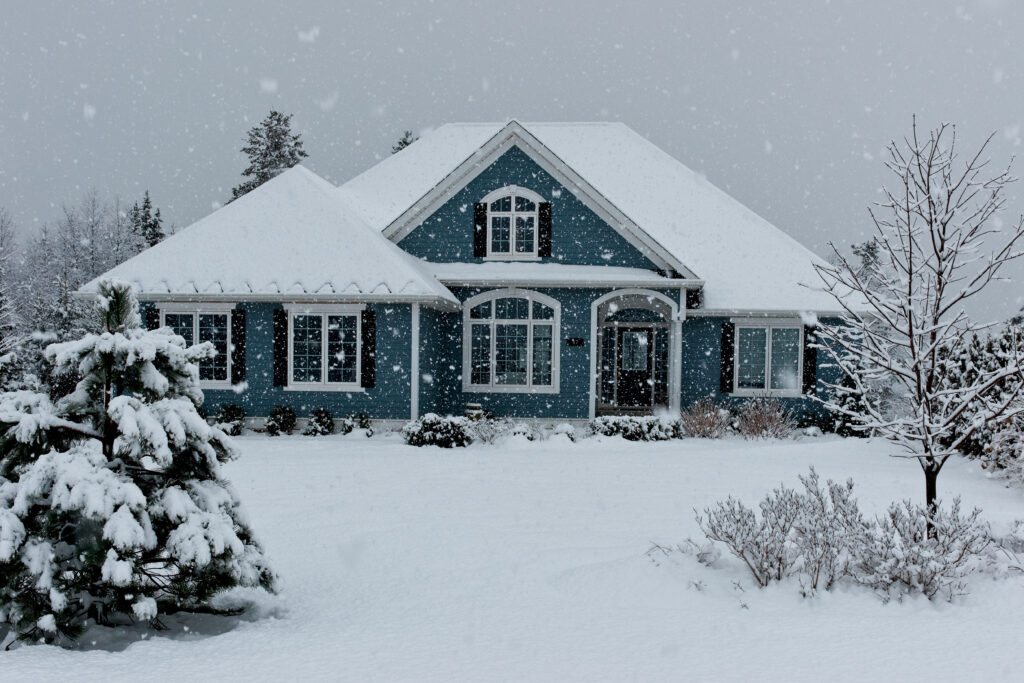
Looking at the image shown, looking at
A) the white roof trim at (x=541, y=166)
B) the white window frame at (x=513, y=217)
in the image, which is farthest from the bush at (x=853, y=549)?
the white window frame at (x=513, y=217)

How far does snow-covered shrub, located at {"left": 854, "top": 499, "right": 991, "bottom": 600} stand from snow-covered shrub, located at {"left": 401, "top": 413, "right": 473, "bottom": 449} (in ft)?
32.5

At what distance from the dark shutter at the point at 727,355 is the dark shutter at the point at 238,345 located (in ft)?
36.4

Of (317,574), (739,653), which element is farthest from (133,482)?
(739,653)

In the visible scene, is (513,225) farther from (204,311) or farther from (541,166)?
(204,311)

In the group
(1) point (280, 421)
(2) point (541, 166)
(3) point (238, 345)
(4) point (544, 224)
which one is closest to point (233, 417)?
(1) point (280, 421)

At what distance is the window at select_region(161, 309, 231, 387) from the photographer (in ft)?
57.2

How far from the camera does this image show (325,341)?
17.2 meters

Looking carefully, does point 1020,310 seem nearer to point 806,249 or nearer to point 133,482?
point 806,249

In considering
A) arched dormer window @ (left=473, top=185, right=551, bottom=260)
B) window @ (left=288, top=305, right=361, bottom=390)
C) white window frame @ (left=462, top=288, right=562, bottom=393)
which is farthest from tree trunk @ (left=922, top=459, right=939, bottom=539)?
window @ (left=288, top=305, right=361, bottom=390)

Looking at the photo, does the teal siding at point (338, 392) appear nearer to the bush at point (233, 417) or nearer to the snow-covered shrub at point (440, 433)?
the bush at point (233, 417)

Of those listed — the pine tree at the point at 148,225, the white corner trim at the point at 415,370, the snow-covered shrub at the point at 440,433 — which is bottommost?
the snow-covered shrub at the point at 440,433

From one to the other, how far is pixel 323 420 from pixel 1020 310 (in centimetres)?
2827

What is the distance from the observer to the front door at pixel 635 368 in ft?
68.5

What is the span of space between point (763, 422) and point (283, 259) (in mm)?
11239
